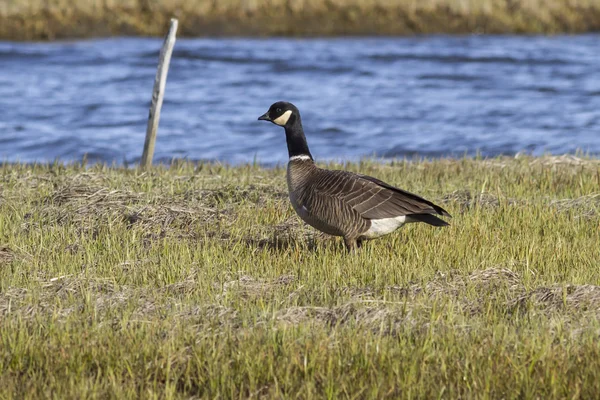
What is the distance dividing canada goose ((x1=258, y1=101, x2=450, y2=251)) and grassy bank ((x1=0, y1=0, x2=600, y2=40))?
1377 inches

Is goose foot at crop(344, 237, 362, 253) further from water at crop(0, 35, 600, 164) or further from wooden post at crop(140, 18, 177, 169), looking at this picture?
water at crop(0, 35, 600, 164)

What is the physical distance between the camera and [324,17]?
45.3 meters

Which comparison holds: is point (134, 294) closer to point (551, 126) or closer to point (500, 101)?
point (551, 126)

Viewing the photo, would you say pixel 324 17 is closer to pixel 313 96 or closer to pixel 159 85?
pixel 313 96

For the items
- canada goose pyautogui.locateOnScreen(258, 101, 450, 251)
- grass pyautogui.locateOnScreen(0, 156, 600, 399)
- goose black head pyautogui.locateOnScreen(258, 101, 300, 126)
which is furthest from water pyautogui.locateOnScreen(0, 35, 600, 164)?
canada goose pyautogui.locateOnScreen(258, 101, 450, 251)

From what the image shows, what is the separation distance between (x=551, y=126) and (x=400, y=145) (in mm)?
4830

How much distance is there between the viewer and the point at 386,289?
7949 millimetres

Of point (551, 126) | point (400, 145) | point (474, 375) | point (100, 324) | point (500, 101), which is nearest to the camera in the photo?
point (474, 375)

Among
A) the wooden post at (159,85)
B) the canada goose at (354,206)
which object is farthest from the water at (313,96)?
the canada goose at (354,206)

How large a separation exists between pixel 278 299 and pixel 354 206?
1.85 meters

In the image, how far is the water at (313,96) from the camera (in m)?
24.4

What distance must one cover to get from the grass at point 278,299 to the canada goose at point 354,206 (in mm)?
317

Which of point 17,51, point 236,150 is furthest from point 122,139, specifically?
point 17,51

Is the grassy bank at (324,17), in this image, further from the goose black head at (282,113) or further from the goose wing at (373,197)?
the goose wing at (373,197)
